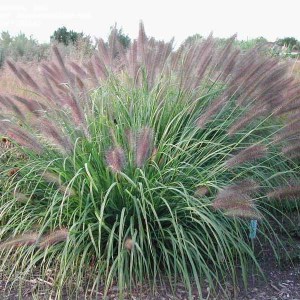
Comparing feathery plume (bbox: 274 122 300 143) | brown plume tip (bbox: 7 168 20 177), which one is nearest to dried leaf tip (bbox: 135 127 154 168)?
feathery plume (bbox: 274 122 300 143)

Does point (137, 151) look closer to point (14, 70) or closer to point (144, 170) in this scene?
point (144, 170)

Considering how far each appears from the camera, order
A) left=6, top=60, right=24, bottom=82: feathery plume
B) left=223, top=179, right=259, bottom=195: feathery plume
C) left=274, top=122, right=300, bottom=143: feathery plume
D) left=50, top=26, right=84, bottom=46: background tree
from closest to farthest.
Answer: left=223, top=179, right=259, bottom=195: feathery plume → left=274, top=122, right=300, bottom=143: feathery plume → left=6, top=60, right=24, bottom=82: feathery plume → left=50, top=26, right=84, bottom=46: background tree

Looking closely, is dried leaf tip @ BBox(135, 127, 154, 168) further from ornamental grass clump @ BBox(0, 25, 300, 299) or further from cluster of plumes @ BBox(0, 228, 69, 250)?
cluster of plumes @ BBox(0, 228, 69, 250)

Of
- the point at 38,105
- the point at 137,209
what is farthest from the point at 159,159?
the point at 38,105

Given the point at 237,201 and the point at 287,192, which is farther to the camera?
the point at 287,192

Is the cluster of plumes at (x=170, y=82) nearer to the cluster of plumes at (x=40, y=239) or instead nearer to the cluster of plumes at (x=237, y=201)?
the cluster of plumes at (x=237, y=201)

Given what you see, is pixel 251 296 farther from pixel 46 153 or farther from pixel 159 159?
pixel 46 153

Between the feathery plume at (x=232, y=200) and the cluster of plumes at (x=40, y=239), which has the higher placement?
the cluster of plumes at (x=40, y=239)

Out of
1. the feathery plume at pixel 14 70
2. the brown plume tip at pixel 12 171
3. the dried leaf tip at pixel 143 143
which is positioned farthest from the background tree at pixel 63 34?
the dried leaf tip at pixel 143 143

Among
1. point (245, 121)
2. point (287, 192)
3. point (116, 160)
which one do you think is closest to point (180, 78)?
point (245, 121)

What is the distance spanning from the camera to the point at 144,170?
289 centimetres

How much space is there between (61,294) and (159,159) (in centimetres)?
107

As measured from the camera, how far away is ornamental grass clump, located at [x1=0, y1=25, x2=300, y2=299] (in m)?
2.61

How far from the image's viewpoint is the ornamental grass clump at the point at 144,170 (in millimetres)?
2611
